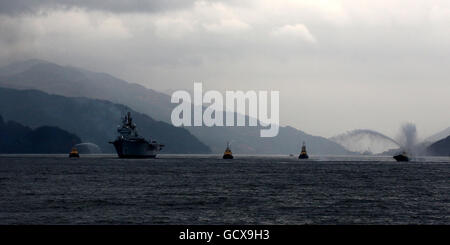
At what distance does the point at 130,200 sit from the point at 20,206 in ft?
38.7

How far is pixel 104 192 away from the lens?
77125 mm

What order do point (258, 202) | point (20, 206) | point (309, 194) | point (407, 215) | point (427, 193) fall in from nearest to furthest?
point (407, 215), point (20, 206), point (258, 202), point (309, 194), point (427, 193)

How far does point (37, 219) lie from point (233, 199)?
2523 centimetres

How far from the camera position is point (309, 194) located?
76625mm

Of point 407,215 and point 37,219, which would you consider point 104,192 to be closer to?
point 37,219

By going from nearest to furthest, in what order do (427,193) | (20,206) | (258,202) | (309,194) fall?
(20,206) < (258,202) < (309,194) < (427,193)

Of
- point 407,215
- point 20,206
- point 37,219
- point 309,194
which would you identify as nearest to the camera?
point 37,219
